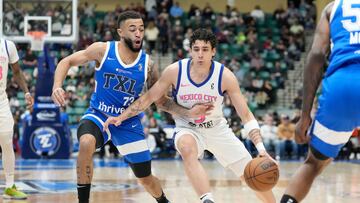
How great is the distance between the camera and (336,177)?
12023 millimetres

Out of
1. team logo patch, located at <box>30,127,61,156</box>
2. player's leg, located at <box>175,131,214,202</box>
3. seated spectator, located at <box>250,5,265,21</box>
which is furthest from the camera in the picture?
seated spectator, located at <box>250,5,265,21</box>

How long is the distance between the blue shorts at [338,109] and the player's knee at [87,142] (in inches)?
97.4

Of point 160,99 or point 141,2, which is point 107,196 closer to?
point 160,99

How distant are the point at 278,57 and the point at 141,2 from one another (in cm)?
534

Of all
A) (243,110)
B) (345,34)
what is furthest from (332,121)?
(243,110)

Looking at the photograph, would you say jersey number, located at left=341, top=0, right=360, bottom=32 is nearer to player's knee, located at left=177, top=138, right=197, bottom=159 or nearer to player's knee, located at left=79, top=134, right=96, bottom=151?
player's knee, located at left=177, top=138, right=197, bottom=159

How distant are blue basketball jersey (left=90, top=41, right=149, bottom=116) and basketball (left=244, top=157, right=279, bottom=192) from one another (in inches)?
58.8

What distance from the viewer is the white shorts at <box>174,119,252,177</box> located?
6.42 m

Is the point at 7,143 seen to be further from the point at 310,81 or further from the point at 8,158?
the point at 310,81

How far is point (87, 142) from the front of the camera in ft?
20.3

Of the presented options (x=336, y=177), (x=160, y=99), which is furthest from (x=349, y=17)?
(x=336, y=177)

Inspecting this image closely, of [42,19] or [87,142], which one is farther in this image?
[42,19]

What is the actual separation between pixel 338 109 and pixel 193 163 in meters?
2.18

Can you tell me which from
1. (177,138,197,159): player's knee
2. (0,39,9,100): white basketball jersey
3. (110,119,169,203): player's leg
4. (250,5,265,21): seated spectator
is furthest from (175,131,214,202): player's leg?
(250,5,265,21): seated spectator
